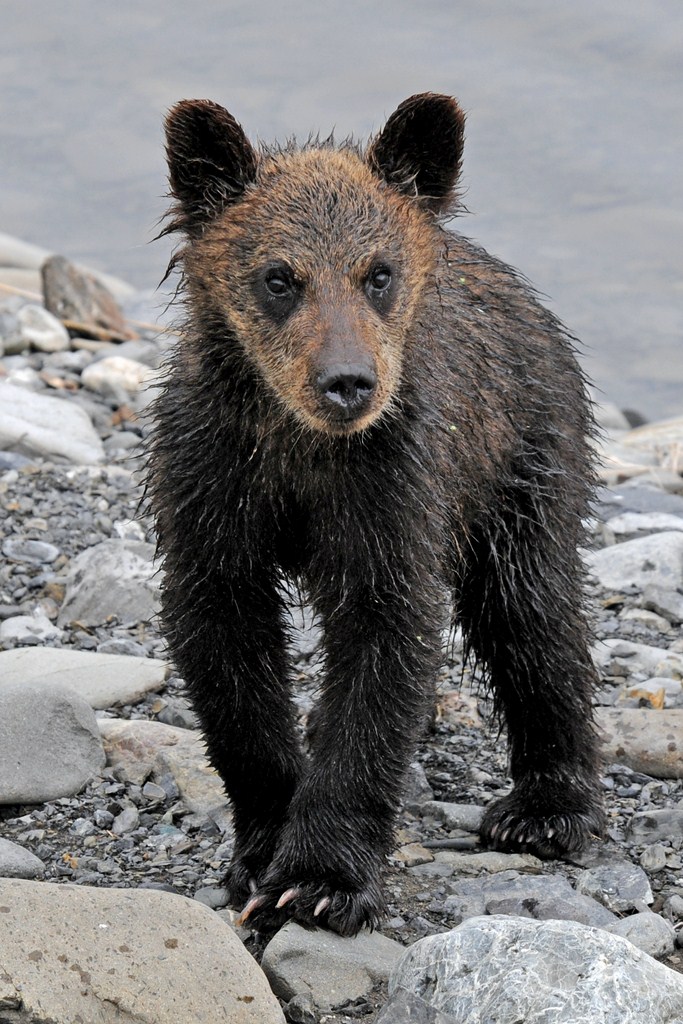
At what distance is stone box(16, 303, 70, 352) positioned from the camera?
1317cm

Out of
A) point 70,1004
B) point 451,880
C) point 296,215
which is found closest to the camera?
point 70,1004

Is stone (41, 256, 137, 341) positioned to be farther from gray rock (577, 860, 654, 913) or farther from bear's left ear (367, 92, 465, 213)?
gray rock (577, 860, 654, 913)

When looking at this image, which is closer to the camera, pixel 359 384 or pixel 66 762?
pixel 359 384

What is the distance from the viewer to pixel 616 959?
13.4ft

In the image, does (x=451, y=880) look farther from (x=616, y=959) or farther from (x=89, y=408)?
(x=89, y=408)

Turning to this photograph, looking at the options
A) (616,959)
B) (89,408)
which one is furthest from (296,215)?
(89,408)

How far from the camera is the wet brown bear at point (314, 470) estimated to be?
491cm

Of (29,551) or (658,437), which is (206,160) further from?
(658,437)

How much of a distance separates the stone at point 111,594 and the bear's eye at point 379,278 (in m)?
3.38

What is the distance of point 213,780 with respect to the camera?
20.7 feet

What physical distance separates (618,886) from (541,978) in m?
1.71

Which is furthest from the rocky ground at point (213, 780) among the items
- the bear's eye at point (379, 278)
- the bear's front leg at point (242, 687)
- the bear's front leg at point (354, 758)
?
the bear's eye at point (379, 278)

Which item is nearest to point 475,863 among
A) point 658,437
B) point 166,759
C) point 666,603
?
point 166,759

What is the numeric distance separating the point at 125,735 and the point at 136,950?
7.38 feet
